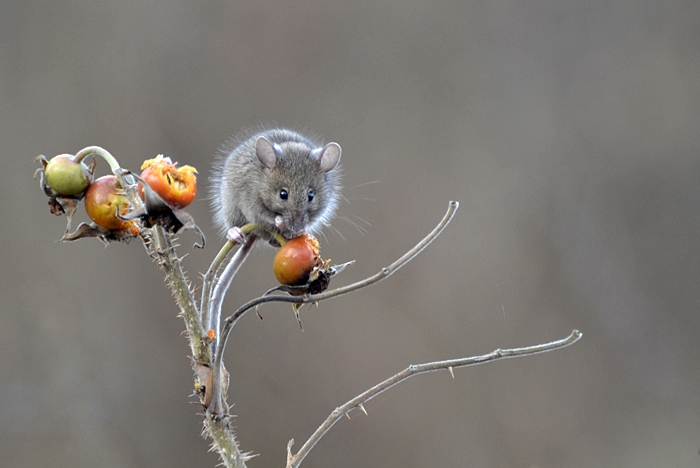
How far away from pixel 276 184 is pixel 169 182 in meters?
0.47

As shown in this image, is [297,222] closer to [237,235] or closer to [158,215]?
[237,235]

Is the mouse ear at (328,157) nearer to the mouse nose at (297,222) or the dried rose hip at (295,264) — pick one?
the mouse nose at (297,222)

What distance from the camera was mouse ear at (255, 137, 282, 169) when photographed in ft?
3.70

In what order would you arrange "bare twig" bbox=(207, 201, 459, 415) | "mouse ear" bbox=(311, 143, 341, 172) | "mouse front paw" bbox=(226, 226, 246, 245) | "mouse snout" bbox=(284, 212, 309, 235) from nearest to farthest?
"bare twig" bbox=(207, 201, 459, 415)
"mouse front paw" bbox=(226, 226, 246, 245)
"mouse snout" bbox=(284, 212, 309, 235)
"mouse ear" bbox=(311, 143, 341, 172)

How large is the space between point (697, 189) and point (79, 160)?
198 centimetres

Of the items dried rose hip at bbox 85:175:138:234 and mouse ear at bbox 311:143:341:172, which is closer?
dried rose hip at bbox 85:175:138:234

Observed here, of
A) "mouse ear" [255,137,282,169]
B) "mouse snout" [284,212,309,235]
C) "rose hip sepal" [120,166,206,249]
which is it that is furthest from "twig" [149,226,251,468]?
"mouse ear" [255,137,282,169]

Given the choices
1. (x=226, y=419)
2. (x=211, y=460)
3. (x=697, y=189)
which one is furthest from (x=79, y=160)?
(x=697, y=189)

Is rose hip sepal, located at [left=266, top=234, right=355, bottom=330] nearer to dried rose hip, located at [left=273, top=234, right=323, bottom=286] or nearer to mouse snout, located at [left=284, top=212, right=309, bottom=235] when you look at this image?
dried rose hip, located at [left=273, top=234, right=323, bottom=286]

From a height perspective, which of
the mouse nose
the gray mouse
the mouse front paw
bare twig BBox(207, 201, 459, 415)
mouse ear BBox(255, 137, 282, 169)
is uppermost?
mouse ear BBox(255, 137, 282, 169)

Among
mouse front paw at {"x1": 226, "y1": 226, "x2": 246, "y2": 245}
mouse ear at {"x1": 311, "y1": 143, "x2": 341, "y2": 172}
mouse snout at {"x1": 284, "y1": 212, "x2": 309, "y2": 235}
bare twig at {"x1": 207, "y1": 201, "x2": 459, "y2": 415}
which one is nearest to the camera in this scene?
bare twig at {"x1": 207, "y1": 201, "x2": 459, "y2": 415}

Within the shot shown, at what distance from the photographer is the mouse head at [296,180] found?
44.1 inches

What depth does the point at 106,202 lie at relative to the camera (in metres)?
0.68

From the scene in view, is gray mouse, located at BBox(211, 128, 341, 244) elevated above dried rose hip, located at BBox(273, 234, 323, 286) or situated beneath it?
elevated above
